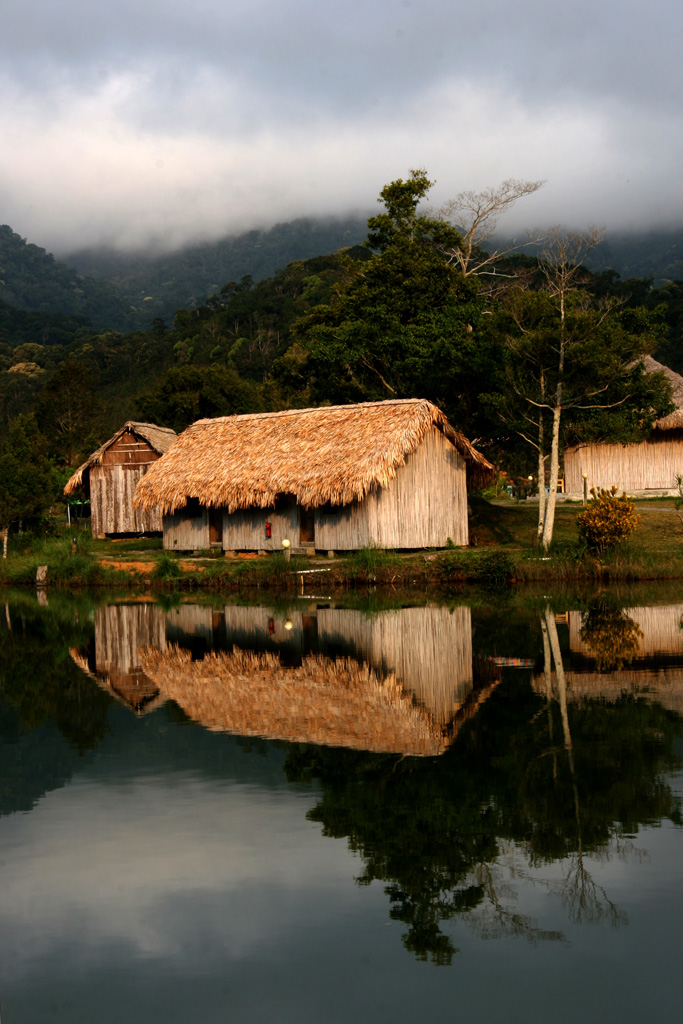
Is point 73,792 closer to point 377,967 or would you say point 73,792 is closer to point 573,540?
point 377,967

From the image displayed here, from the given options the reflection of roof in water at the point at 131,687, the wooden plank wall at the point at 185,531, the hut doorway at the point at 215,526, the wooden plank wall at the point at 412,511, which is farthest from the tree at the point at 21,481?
the reflection of roof in water at the point at 131,687

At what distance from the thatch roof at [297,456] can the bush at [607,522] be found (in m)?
4.76

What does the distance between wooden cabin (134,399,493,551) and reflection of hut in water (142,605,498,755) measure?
8039mm

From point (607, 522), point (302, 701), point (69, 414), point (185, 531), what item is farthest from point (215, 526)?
point (69, 414)

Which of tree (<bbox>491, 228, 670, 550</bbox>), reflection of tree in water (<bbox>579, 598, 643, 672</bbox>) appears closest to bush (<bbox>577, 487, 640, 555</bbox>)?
tree (<bbox>491, 228, 670, 550</bbox>)

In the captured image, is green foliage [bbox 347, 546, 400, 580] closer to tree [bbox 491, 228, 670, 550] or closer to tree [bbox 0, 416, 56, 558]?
tree [bbox 491, 228, 670, 550]

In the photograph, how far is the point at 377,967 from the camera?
4.55 metres

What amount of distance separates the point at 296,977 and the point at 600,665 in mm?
7999

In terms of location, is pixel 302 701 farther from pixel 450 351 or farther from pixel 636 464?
pixel 636 464

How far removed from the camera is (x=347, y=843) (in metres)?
6.04

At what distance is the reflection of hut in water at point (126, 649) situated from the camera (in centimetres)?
1156

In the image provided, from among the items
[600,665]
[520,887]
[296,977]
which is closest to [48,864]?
[296,977]

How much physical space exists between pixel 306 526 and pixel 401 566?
4669 millimetres

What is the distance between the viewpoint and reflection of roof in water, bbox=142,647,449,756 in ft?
28.4
